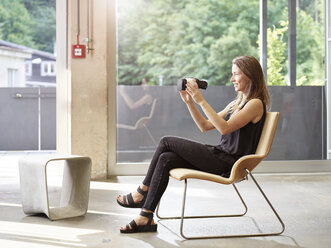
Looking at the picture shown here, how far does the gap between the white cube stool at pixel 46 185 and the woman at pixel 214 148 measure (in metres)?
0.48

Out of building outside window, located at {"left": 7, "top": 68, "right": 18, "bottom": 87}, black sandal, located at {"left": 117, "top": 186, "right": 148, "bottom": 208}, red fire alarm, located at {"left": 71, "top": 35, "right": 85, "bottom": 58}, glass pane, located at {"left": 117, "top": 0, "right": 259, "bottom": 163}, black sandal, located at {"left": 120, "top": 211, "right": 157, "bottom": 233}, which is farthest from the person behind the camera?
building outside window, located at {"left": 7, "top": 68, "right": 18, "bottom": 87}

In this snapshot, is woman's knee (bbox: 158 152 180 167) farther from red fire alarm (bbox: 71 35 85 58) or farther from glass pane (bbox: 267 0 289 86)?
glass pane (bbox: 267 0 289 86)

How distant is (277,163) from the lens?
18.7 ft

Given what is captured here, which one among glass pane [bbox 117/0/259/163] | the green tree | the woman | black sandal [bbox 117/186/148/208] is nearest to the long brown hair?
the woman

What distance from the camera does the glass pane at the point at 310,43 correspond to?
18.7 ft

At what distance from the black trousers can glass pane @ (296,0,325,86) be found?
9.58ft

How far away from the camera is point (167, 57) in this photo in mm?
5531

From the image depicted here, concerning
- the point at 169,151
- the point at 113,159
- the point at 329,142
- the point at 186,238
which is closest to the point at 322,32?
the point at 329,142

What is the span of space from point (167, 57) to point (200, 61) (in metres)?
0.36

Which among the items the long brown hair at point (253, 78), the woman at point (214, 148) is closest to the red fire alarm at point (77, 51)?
the woman at point (214, 148)

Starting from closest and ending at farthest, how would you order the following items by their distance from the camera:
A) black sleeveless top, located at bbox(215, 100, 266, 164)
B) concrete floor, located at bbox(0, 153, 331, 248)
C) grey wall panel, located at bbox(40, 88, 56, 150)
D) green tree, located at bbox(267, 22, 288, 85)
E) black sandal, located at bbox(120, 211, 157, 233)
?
1. concrete floor, located at bbox(0, 153, 331, 248)
2. black sandal, located at bbox(120, 211, 157, 233)
3. black sleeveless top, located at bbox(215, 100, 266, 164)
4. green tree, located at bbox(267, 22, 288, 85)
5. grey wall panel, located at bbox(40, 88, 56, 150)

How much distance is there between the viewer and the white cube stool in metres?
3.37

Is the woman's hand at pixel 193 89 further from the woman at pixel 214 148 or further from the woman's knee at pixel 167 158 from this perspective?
the woman's knee at pixel 167 158

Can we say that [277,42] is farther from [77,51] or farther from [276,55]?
[77,51]
